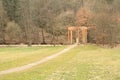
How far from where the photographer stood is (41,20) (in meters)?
71.1

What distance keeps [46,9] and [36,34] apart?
21.9ft

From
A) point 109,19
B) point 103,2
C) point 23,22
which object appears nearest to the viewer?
point 109,19

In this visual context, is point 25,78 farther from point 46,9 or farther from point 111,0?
point 111,0

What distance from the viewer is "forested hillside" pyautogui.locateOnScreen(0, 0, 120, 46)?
216 ft

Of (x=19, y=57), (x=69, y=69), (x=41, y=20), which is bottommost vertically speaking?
(x=19, y=57)

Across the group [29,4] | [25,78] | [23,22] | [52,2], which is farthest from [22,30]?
[25,78]

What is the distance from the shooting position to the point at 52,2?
74.9 meters

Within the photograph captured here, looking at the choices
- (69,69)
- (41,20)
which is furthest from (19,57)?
(41,20)

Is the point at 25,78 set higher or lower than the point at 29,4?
lower

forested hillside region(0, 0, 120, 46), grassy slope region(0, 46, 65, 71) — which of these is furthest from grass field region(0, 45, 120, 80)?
forested hillside region(0, 0, 120, 46)

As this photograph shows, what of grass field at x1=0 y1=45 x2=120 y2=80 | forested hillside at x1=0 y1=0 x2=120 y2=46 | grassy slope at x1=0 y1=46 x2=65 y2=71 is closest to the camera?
grass field at x1=0 y1=45 x2=120 y2=80

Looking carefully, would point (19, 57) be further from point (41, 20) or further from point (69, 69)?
point (41, 20)

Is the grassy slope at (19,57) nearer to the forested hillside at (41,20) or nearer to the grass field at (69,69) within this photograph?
the grass field at (69,69)

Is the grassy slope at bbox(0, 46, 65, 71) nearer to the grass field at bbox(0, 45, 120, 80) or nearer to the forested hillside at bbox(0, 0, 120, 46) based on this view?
the grass field at bbox(0, 45, 120, 80)
